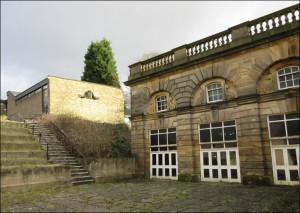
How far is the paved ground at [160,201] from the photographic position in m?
8.98

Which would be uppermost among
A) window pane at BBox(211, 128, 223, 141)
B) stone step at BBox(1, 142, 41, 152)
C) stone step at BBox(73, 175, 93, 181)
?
window pane at BBox(211, 128, 223, 141)

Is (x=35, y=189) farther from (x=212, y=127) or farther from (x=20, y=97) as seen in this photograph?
(x=20, y=97)

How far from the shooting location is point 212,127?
16234 mm

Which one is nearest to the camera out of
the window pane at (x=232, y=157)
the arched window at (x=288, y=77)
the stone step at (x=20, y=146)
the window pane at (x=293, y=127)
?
the window pane at (x=293, y=127)

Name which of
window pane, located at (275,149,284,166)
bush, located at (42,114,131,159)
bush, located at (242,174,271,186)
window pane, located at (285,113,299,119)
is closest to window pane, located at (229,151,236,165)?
bush, located at (242,174,271,186)

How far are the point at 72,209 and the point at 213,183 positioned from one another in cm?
880

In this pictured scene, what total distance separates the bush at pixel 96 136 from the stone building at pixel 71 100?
4.86 metres

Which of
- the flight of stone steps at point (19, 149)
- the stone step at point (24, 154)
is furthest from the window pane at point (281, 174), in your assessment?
the stone step at point (24, 154)

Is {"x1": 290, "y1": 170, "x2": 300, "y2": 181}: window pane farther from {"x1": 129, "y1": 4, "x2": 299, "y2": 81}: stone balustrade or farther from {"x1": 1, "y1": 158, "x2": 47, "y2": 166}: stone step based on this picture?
{"x1": 1, "y1": 158, "x2": 47, "y2": 166}: stone step

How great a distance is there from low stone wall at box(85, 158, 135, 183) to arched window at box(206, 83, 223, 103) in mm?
7156

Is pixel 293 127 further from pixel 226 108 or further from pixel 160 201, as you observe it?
pixel 160 201

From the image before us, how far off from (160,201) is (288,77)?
9.18 meters

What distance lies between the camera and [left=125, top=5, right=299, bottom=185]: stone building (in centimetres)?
1373

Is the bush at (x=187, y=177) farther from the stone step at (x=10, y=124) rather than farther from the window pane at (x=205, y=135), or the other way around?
the stone step at (x=10, y=124)
